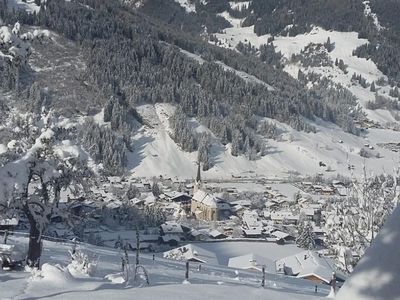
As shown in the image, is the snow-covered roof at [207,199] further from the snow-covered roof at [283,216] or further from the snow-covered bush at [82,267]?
the snow-covered bush at [82,267]

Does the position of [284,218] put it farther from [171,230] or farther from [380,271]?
[380,271]

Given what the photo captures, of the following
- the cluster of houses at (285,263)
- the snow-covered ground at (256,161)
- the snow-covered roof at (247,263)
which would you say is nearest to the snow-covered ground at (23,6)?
the snow-covered ground at (256,161)

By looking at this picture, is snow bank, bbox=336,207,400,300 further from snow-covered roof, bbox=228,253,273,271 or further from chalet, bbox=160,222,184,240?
chalet, bbox=160,222,184,240

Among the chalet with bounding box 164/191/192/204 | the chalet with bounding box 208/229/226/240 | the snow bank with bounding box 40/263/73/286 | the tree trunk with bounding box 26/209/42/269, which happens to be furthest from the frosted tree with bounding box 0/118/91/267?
the chalet with bounding box 164/191/192/204

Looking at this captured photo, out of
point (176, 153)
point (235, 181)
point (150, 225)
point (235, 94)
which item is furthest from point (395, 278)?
point (235, 94)

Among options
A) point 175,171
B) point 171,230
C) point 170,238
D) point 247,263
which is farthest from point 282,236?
point 175,171

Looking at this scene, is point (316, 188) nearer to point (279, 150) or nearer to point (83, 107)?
point (279, 150)
